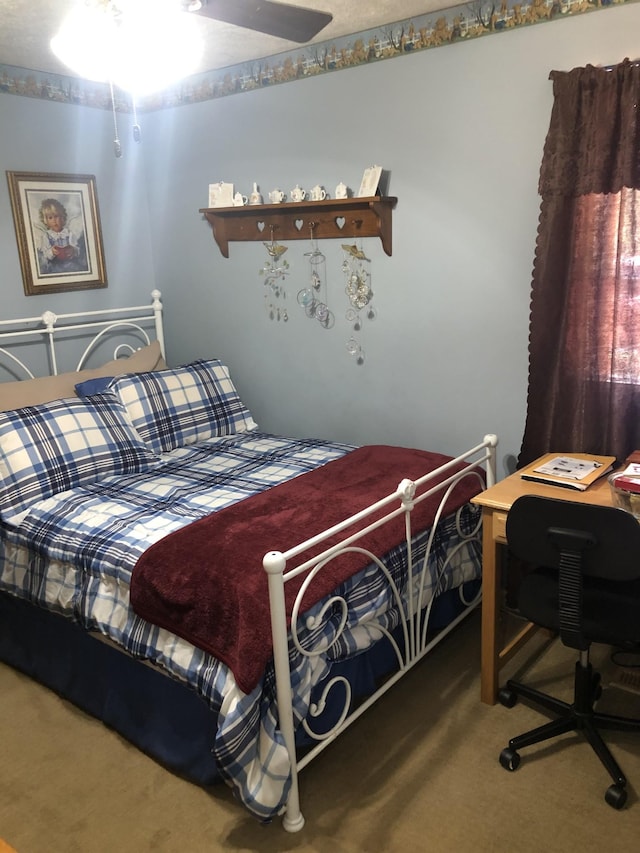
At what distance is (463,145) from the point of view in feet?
8.70

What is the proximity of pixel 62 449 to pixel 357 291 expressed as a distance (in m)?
1.43

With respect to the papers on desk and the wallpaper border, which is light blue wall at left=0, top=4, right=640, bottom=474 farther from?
the papers on desk

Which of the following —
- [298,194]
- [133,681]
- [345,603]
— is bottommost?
[133,681]

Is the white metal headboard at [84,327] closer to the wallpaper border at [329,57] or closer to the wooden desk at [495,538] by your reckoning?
the wallpaper border at [329,57]

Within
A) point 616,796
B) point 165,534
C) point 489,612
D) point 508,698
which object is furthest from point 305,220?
point 616,796

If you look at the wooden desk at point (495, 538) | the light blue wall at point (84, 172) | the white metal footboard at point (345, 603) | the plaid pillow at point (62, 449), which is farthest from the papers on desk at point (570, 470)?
the light blue wall at point (84, 172)

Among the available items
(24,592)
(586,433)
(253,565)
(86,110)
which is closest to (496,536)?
(586,433)

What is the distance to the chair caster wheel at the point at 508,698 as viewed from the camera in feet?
7.50

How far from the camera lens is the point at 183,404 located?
10.7ft

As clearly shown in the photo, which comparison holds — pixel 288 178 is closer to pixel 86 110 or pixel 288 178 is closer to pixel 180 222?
pixel 180 222

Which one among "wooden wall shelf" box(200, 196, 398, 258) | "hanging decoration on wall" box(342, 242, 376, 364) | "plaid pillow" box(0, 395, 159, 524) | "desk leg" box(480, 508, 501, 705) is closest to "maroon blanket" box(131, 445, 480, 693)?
"desk leg" box(480, 508, 501, 705)

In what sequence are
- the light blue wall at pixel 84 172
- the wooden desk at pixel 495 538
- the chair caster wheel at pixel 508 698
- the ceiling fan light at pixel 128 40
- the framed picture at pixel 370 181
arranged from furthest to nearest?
the light blue wall at pixel 84 172
the framed picture at pixel 370 181
the chair caster wheel at pixel 508 698
the wooden desk at pixel 495 538
the ceiling fan light at pixel 128 40

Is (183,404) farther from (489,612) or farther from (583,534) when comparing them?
(583,534)

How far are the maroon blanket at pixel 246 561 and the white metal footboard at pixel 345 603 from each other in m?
0.05
